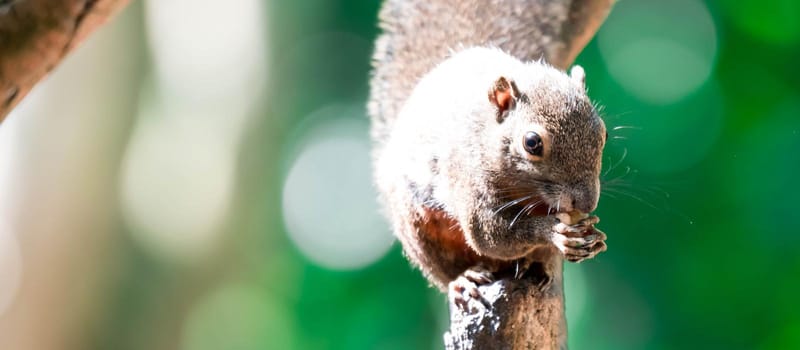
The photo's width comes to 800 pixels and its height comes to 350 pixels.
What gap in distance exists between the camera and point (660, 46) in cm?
423

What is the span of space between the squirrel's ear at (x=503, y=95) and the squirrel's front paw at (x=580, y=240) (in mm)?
281

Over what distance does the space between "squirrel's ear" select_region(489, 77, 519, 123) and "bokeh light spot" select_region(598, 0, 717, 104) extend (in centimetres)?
246

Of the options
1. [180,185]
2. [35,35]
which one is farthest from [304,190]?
[35,35]

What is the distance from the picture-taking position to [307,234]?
5.96 meters

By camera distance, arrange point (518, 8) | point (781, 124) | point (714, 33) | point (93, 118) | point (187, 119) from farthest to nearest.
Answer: point (187, 119) < point (93, 118) < point (714, 33) < point (781, 124) < point (518, 8)

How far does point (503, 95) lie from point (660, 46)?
2753mm

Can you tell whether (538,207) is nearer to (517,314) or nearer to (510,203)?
(510,203)

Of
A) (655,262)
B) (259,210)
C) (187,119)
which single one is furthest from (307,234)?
(655,262)

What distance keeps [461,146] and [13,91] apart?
37.1 inches

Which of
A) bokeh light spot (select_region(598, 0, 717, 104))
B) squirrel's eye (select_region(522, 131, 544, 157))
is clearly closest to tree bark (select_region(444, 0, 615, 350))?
squirrel's eye (select_region(522, 131, 544, 157))

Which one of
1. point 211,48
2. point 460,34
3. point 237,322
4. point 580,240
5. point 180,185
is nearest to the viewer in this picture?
point 580,240

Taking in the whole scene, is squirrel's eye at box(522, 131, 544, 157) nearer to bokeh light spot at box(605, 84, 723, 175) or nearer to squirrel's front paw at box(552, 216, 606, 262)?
squirrel's front paw at box(552, 216, 606, 262)

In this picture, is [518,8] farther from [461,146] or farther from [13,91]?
[13,91]

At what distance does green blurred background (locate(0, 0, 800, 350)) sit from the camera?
4.06m
